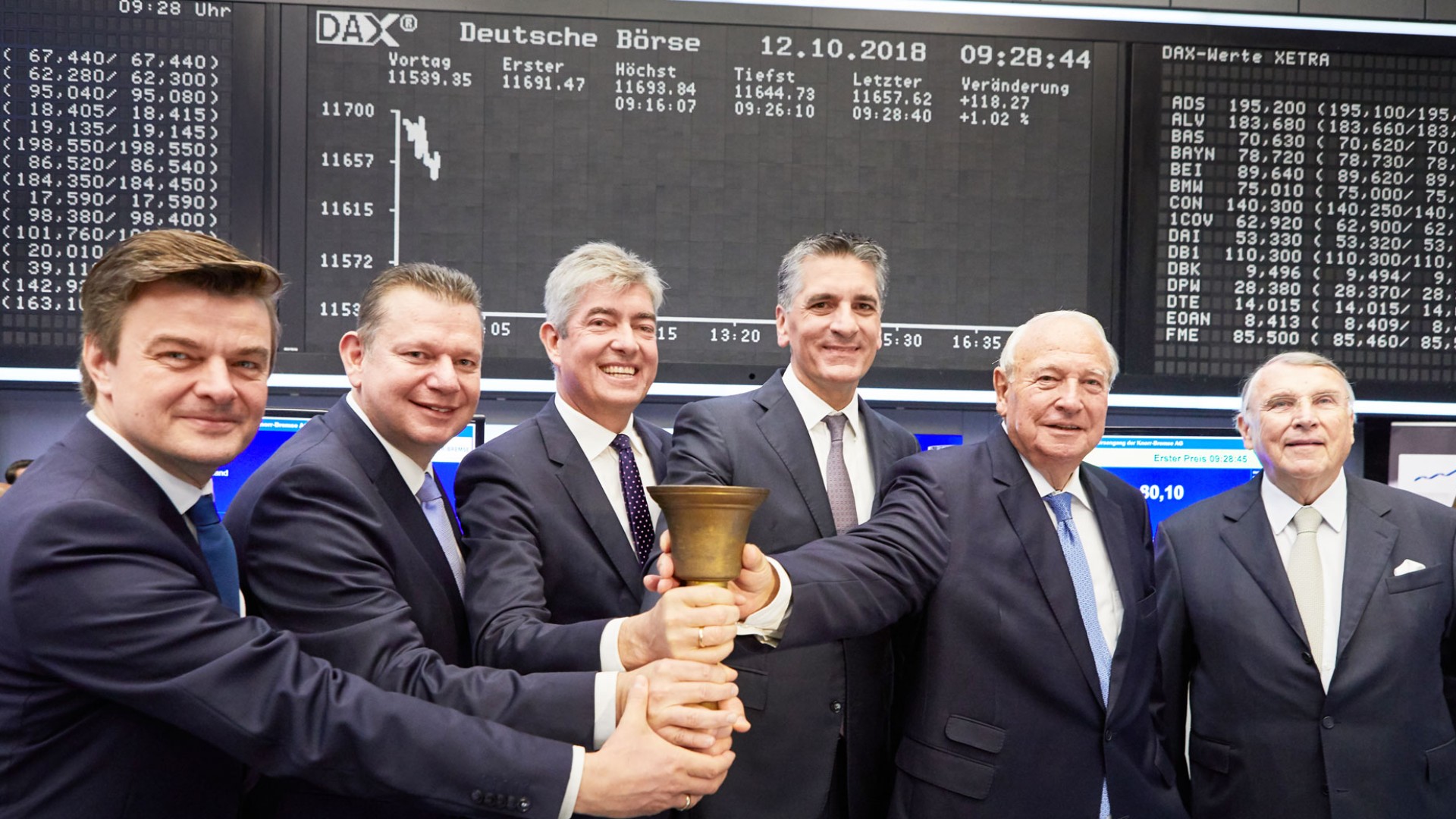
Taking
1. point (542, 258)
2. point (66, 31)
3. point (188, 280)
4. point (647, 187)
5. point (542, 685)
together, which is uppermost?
point (66, 31)

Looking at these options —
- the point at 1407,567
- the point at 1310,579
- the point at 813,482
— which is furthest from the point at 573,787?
the point at 1407,567

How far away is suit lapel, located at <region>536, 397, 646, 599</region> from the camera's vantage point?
2084 millimetres

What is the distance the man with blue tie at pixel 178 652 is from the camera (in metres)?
1.34

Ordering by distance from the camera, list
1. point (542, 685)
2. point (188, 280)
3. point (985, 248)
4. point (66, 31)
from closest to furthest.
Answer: point (188, 280), point (542, 685), point (66, 31), point (985, 248)

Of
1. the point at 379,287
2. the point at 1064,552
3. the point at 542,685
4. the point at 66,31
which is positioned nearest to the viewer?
the point at 542,685

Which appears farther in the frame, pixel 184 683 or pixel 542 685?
pixel 542 685

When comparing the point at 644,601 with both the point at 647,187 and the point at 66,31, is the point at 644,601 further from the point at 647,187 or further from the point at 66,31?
the point at 66,31

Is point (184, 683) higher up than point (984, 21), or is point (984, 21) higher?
point (984, 21)

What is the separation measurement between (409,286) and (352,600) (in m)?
0.60

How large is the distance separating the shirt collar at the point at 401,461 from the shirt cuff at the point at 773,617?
60 centimetres

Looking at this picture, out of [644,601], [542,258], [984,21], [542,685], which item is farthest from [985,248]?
[542,685]

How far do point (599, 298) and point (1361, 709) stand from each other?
1693 millimetres

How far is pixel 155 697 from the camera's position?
1359mm

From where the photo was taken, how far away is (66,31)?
130 inches
